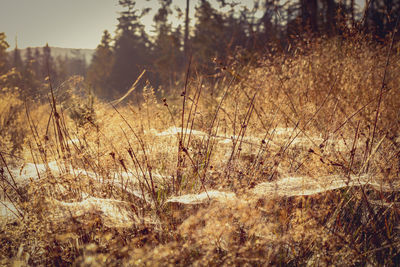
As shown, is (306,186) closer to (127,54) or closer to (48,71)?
(48,71)

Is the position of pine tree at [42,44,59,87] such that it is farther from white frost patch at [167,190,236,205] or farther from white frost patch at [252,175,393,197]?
white frost patch at [252,175,393,197]

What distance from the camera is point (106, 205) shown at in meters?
1.05

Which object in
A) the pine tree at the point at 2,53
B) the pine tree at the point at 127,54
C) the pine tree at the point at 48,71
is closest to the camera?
the pine tree at the point at 48,71

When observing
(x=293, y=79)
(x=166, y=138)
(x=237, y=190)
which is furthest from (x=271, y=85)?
(x=237, y=190)

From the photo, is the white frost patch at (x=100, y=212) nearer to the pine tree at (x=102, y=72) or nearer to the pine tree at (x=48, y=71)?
the pine tree at (x=48, y=71)

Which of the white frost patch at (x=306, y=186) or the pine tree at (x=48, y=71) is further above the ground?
the pine tree at (x=48, y=71)

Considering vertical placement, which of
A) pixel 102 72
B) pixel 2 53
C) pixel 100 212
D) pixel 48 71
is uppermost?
pixel 2 53

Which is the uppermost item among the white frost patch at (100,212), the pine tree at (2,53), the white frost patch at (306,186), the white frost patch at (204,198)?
the pine tree at (2,53)

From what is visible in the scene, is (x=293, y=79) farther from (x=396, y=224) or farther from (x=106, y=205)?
(x=106, y=205)

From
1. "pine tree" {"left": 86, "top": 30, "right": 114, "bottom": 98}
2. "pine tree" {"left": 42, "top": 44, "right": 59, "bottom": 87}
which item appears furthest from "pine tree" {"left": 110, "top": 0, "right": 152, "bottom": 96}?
"pine tree" {"left": 42, "top": 44, "right": 59, "bottom": 87}

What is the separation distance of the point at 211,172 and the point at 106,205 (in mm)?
588

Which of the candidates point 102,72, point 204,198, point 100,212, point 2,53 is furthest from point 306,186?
point 102,72

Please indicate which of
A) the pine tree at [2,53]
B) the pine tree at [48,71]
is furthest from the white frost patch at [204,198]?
the pine tree at [2,53]

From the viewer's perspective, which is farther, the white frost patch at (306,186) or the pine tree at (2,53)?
the pine tree at (2,53)
